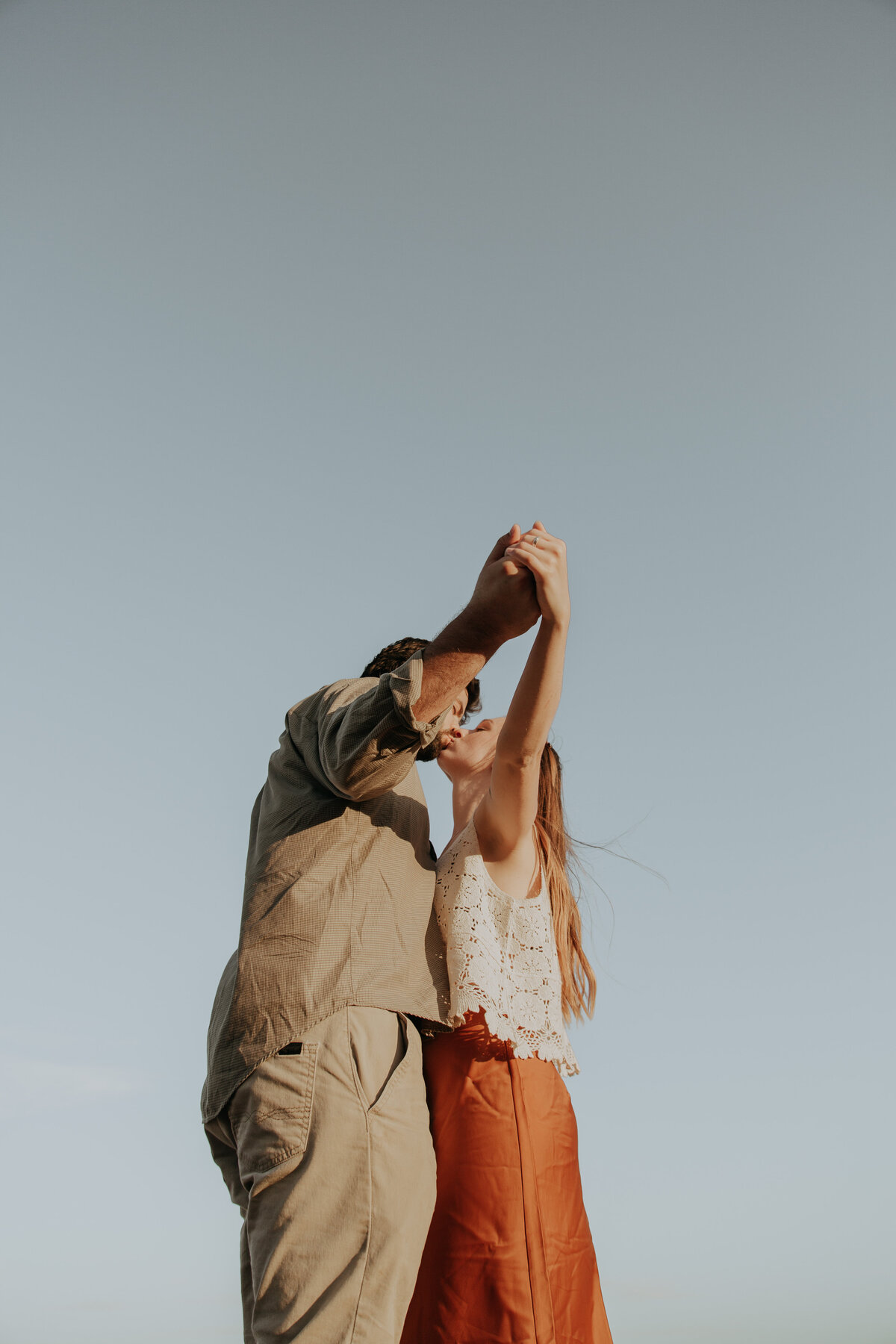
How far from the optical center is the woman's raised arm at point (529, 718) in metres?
2.59

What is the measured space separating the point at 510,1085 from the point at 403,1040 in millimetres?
459

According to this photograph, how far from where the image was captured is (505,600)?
8.29ft

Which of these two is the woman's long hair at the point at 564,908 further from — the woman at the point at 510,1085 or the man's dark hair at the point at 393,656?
the man's dark hair at the point at 393,656

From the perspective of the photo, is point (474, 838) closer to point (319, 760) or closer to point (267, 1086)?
point (319, 760)

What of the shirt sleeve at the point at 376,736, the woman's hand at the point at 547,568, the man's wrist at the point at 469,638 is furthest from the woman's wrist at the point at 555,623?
the shirt sleeve at the point at 376,736

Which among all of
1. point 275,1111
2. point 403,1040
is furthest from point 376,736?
point 275,1111

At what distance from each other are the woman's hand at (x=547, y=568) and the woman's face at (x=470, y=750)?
970 mm

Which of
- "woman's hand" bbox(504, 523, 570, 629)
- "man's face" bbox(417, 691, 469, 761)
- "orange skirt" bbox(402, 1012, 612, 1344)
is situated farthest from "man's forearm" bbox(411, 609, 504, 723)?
"man's face" bbox(417, 691, 469, 761)

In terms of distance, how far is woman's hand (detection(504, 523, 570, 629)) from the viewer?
101 inches

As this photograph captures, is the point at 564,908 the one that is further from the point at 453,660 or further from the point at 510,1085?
the point at 453,660

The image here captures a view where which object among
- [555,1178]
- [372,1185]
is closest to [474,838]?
[555,1178]

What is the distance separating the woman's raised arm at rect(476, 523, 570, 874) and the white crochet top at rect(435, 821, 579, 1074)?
0.10 meters

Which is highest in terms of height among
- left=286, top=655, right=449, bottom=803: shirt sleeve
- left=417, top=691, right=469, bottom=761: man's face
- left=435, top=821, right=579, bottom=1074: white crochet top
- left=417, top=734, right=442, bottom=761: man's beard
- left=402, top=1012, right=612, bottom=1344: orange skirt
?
left=417, top=691, right=469, bottom=761: man's face

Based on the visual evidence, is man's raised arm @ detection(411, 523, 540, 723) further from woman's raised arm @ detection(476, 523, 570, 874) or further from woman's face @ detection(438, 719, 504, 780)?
woman's face @ detection(438, 719, 504, 780)
